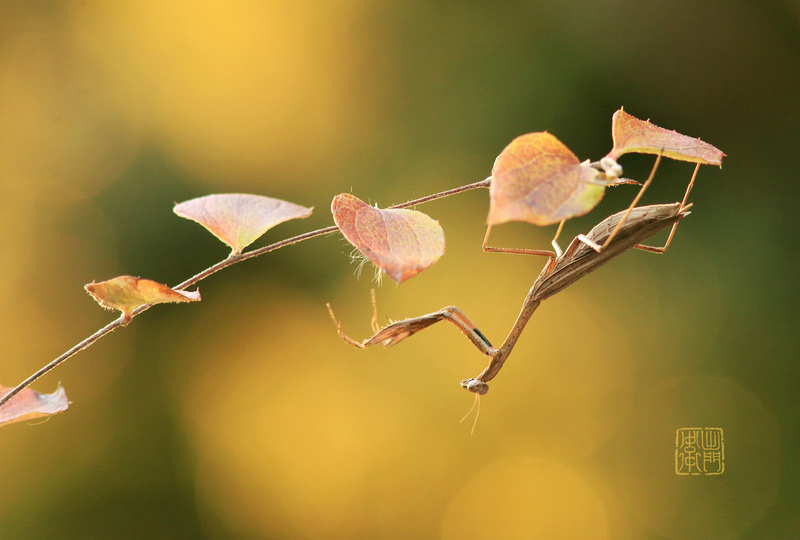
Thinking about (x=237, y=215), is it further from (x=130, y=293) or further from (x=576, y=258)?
(x=576, y=258)

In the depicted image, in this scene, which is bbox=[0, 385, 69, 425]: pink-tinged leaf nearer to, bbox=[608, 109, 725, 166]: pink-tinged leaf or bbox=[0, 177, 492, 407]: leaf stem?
bbox=[0, 177, 492, 407]: leaf stem

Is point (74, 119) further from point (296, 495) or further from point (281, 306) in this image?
point (296, 495)

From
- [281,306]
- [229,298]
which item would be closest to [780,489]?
[281,306]

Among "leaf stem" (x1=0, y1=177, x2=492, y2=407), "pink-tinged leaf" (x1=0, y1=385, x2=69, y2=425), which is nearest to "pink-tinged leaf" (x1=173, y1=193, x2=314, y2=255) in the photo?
"leaf stem" (x1=0, y1=177, x2=492, y2=407)

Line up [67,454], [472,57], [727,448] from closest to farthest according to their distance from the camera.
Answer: [727,448], [67,454], [472,57]

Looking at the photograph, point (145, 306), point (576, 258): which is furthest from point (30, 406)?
point (576, 258)

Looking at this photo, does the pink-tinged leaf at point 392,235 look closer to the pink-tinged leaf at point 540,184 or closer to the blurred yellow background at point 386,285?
the pink-tinged leaf at point 540,184
